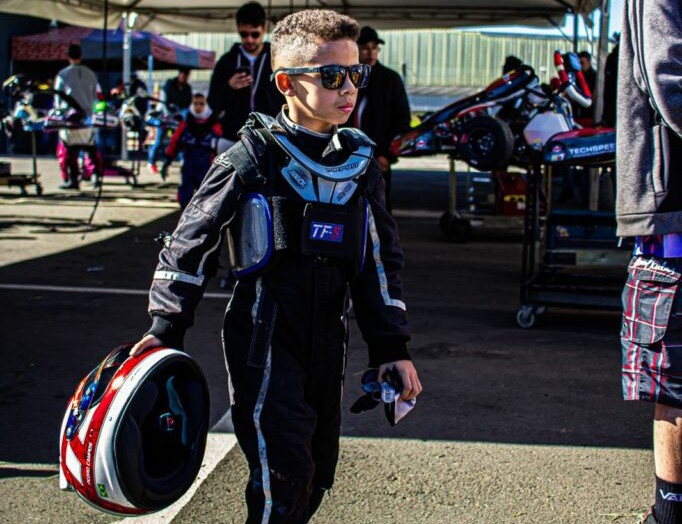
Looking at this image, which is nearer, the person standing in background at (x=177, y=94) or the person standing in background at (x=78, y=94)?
the person standing in background at (x=78, y=94)

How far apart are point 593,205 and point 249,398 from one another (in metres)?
7.29

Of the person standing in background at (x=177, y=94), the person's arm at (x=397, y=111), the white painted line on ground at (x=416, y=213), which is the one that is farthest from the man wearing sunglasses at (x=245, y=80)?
the person standing in background at (x=177, y=94)

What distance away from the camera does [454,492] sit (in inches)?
146

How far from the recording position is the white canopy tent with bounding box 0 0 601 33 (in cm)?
1423

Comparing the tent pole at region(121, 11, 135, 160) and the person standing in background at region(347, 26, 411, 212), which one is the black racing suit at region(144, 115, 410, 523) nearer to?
the person standing in background at region(347, 26, 411, 212)

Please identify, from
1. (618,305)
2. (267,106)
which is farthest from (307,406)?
(267,106)

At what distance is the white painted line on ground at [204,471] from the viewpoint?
3.43 m

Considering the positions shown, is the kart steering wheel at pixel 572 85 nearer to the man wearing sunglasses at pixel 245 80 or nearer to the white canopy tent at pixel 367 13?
the man wearing sunglasses at pixel 245 80

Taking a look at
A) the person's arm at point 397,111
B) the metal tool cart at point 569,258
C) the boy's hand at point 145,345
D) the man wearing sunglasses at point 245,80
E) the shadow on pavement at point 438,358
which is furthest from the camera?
the person's arm at point 397,111

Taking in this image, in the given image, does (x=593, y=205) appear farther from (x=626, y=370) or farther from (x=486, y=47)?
(x=486, y=47)

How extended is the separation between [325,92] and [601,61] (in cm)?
707

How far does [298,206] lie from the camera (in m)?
2.70

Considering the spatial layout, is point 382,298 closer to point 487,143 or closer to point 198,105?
point 487,143

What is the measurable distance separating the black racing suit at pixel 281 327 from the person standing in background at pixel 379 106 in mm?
4830
